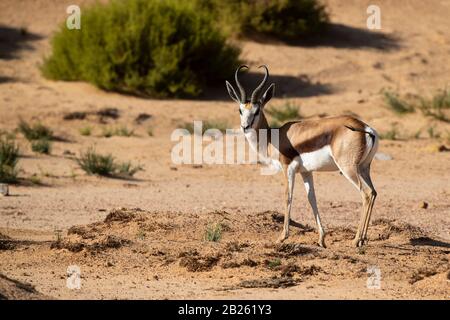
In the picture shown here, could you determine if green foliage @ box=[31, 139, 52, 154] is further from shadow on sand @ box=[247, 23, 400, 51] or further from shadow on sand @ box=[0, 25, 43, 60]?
shadow on sand @ box=[247, 23, 400, 51]

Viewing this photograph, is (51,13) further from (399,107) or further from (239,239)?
(239,239)

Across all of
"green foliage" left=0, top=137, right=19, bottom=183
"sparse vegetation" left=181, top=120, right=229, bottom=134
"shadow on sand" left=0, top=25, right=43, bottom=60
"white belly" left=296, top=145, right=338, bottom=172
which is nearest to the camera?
"white belly" left=296, top=145, right=338, bottom=172

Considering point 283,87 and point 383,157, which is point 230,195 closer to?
point 383,157

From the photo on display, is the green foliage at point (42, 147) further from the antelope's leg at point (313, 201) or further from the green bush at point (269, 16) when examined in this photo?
the green bush at point (269, 16)

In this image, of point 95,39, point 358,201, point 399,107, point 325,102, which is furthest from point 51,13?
point 358,201

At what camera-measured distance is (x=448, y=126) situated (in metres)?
18.3

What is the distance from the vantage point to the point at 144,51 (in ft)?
68.5

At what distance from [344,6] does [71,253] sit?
807 inches

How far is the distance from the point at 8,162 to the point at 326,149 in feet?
22.9

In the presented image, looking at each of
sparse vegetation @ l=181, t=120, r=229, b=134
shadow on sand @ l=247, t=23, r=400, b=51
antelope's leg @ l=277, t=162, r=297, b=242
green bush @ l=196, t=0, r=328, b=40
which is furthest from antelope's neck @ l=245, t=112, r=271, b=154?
shadow on sand @ l=247, t=23, r=400, b=51

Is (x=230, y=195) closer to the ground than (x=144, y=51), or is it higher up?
closer to the ground

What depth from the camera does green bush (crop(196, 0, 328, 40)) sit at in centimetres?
2431

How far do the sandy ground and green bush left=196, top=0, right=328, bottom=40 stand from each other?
48 cm

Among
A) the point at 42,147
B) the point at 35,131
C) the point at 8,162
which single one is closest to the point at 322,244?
the point at 8,162
